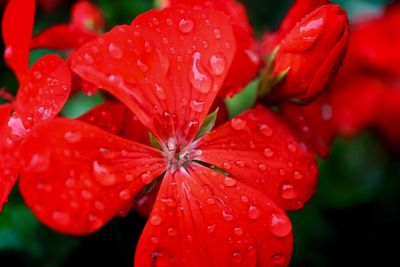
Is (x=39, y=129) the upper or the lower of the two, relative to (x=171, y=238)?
upper

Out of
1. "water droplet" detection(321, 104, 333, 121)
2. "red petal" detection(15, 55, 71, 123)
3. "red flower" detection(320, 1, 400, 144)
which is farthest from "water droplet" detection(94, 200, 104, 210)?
"red flower" detection(320, 1, 400, 144)

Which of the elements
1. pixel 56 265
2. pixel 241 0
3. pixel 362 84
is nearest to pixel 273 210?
pixel 56 265

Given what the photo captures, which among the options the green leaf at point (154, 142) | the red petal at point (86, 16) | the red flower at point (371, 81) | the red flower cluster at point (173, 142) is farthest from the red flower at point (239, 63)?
the red flower at point (371, 81)

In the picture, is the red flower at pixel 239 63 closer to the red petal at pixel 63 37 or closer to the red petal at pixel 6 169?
the red petal at pixel 63 37

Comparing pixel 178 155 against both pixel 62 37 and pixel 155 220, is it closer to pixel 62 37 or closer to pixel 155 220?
pixel 155 220

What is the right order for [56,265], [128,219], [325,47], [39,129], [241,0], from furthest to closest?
[241,0] < [56,265] < [128,219] < [325,47] < [39,129]

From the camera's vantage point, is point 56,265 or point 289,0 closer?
point 56,265

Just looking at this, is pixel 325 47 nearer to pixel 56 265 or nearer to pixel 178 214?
pixel 178 214
